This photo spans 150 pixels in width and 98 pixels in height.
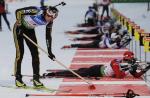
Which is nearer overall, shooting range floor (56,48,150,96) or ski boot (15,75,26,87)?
shooting range floor (56,48,150,96)

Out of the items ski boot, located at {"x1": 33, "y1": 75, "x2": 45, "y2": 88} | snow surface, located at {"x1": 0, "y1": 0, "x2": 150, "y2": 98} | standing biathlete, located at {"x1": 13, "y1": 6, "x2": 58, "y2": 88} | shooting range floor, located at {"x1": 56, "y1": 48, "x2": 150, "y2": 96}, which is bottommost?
snow surface, located at {"x1": 0, "y1": 0, "x2": 150, "y2": 98}

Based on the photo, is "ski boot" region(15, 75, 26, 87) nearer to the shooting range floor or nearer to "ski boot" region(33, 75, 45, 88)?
"ski boot" region(33, 75, 45, 88)

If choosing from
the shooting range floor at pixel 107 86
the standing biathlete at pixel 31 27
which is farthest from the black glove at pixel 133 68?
the standing biathlete at pixel 31 27

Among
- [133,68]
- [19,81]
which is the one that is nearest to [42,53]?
[133,68]

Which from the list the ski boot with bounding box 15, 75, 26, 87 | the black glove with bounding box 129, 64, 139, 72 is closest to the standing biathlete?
the ski boot with bounding box 15, 75, 26, 87

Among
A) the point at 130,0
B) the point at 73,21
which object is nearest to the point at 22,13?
the point at 73,21

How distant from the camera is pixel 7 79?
1258cm

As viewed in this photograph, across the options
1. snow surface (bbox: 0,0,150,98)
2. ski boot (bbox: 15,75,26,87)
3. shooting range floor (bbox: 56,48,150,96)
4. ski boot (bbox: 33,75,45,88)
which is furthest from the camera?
snow surface (bbox: 0,0,150,98)

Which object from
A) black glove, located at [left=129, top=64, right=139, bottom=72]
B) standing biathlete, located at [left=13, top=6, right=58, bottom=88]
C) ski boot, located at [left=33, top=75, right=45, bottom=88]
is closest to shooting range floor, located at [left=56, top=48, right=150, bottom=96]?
black glove, located at [left=129, top=64, right=139, bottom=72]

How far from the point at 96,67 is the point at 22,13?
2.19m

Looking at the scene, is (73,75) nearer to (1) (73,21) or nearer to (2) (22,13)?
(2) (22,13)

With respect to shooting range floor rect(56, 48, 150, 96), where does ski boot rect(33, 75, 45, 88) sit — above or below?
above

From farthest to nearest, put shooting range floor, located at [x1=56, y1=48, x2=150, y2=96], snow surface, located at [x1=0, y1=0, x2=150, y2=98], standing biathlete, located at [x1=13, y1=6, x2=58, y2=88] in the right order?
snow surface, located at [x1=0, y1=0, x2=150, y2=98], standing biathlete, located at [x1=13, y1=6, x2=58, y2=88], shooting range floor, located at [x1=56, y1=48, x2=150, y2=96]

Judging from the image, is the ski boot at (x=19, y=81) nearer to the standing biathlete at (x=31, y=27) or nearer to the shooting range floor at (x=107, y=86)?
the standing biathlete at (x=31, y=27)
